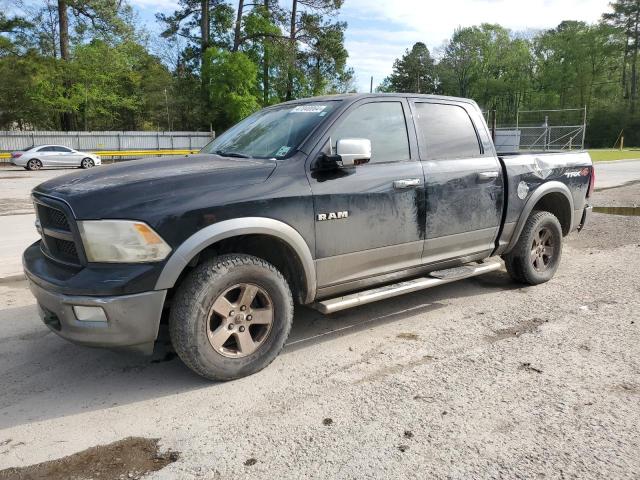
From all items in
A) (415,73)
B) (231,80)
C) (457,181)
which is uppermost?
(415,73)

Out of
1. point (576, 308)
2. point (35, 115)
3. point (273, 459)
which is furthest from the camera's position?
point (35, 115)

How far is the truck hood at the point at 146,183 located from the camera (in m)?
3.08

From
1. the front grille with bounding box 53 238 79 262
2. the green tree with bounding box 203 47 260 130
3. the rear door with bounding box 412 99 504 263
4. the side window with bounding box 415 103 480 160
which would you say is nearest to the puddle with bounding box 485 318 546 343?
the rear door with bounding box 412 99 504 263

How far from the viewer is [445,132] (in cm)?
472

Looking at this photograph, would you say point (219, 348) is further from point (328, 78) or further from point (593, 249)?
point (328, 78)

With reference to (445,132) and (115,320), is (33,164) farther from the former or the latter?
(115,320)

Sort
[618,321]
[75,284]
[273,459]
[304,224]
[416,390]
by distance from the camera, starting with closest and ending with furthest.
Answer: [273,459]
[75,284]
[416,390]
[304,224]
[618,321]

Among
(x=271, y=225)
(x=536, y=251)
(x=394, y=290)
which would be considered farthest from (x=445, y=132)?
(x=271, y=225)

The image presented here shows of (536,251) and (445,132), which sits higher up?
(445,132)

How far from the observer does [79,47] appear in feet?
118

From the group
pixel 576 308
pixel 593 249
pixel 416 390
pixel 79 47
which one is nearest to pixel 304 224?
pixel 416 390

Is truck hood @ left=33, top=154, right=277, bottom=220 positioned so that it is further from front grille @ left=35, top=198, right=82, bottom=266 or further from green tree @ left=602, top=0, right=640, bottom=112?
green tree @ left=602, top=0, right=640, bottom=112

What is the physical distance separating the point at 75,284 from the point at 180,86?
151 feet

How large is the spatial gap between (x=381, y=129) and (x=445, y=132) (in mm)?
785
